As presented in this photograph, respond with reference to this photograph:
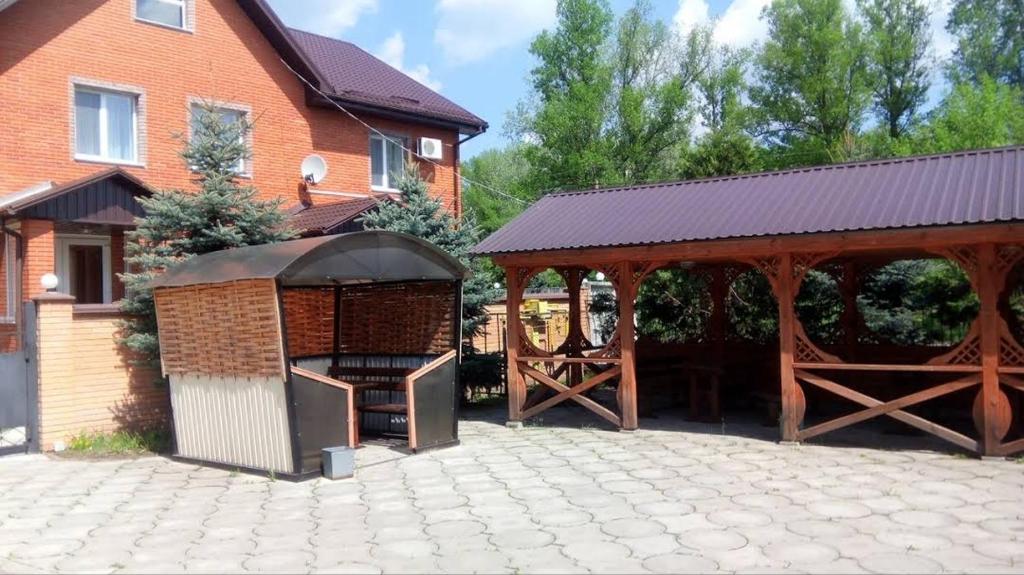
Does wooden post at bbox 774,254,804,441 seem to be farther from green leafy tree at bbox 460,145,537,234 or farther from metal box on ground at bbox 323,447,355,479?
green leafy tree at bbox 460,145,537,234

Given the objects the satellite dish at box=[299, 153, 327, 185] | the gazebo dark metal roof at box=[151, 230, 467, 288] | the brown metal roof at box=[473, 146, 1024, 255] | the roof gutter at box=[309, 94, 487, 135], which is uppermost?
the roof gutter at box=[309, 94, 487, 135]

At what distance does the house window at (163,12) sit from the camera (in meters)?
15.7

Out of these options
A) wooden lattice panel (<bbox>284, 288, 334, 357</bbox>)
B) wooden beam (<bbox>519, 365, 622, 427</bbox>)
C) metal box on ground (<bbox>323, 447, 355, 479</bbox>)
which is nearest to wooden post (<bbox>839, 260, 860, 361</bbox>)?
wooden beam (<bbox>519, 365, 622, 427</bbox>)

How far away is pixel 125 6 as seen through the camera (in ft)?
50.3

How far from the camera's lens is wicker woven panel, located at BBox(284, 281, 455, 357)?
37.7 feet

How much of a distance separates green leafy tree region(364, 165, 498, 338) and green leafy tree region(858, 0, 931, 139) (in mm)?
24848

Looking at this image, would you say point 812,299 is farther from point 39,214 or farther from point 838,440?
point 39,214

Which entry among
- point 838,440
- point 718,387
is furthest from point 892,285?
point 838,440

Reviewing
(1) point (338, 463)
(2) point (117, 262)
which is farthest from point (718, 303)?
(2) point (117, 262)

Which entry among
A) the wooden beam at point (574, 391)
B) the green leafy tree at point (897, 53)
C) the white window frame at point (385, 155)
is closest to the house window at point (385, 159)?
the white window frame at point (385, 155)

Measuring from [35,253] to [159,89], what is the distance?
428cm

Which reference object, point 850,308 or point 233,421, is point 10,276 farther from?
point 850,308

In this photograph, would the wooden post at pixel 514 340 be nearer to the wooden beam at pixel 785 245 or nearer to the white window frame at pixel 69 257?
the wooden beam at pixel 785 245

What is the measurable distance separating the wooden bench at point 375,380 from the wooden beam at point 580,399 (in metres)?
1.73
